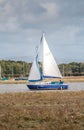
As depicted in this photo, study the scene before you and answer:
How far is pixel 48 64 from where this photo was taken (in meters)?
81.3

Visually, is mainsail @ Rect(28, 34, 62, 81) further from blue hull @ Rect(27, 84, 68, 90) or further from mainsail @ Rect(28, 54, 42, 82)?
blue hull @ Rect(27, 84, 68, 90)

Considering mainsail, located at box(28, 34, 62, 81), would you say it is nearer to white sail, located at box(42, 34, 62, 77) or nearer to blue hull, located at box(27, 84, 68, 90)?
white sail, located at box(42, 34, 62, 77)

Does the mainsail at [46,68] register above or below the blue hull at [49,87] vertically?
above

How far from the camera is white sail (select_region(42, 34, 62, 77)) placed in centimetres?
8006

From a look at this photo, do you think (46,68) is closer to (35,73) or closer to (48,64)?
(48,64)

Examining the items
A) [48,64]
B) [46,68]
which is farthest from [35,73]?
[48,64]

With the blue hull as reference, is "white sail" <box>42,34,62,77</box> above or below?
above

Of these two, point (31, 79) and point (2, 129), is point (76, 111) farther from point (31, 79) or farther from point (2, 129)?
point (31, 79)

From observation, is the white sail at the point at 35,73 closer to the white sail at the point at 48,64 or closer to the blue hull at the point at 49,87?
the white sail at the point at 48,64

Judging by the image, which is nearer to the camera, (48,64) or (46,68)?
(46,68)

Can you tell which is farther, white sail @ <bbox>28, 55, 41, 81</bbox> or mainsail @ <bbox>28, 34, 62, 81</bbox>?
white sail @ <bbox>28, 55, 41, 81</bbox>

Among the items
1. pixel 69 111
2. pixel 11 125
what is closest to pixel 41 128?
pixel 11 125

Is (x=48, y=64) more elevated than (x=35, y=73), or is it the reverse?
(x=48, y=64)

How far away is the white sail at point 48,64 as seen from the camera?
80062 mm
